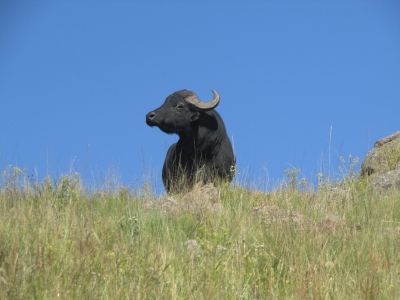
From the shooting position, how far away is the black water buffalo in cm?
1254

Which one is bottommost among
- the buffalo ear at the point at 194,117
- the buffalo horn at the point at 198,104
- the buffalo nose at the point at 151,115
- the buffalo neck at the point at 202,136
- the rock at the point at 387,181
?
the rock at the point at 387,181

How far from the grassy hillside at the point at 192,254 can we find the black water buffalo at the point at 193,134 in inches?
207

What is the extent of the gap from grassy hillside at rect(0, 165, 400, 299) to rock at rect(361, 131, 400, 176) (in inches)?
262

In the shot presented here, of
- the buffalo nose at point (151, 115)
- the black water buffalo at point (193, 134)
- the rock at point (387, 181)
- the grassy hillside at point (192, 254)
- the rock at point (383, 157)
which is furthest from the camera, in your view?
the rock at point (383, 157)

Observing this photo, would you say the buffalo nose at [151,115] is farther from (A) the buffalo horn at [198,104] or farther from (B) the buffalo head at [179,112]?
(A) the buffalo horn at [198,104]

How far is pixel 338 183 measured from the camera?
9445 millimetres

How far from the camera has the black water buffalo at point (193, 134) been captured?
1254cm

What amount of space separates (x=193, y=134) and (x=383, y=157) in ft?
13.0

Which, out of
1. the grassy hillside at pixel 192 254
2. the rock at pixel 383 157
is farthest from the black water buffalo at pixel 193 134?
the grassy hillside at pixel 192 254

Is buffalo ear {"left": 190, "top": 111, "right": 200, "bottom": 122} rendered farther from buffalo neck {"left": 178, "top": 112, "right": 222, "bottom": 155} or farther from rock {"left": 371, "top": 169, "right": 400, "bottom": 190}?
rock {"left": 371, "top": 169, "right": 400, "bottom": 190}

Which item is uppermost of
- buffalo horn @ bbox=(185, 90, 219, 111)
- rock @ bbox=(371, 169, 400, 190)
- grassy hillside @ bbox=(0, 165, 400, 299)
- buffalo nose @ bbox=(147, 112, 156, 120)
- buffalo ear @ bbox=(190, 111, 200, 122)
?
buffalo horn @ bbox=(185, 90, 219, 111)

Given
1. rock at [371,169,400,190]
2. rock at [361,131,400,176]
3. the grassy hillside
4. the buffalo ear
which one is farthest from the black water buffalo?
the grassy hillside

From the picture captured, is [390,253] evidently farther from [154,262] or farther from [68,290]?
[68,290]

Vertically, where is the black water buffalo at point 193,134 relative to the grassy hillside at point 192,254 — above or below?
above
